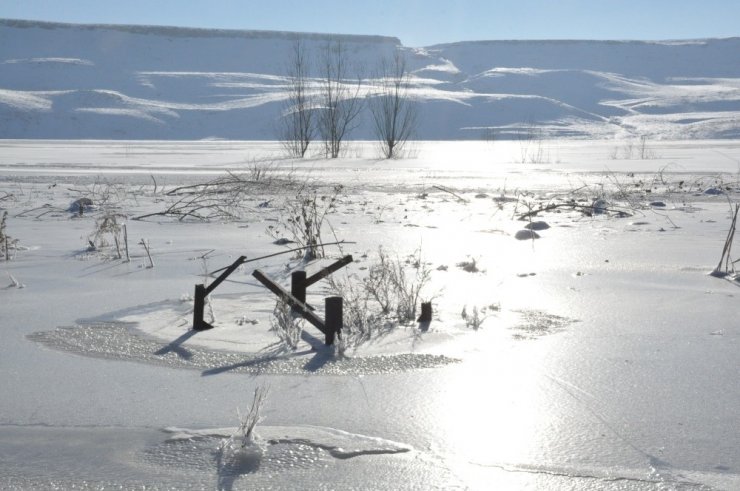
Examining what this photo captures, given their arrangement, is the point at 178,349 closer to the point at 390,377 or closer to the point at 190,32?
the point at 390,377

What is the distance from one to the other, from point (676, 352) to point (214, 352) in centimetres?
169

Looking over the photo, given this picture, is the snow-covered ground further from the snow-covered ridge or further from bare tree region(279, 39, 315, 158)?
the snow-covered ridge

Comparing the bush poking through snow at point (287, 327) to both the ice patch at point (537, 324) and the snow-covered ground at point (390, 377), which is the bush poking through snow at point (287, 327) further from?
the ice patch at point (537, 324)

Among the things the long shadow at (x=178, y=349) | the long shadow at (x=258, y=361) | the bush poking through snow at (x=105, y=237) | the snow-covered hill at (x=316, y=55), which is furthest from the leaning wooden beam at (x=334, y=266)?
the snow-covered hill at (x=316, y=55)

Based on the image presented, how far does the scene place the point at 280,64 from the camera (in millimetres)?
106562

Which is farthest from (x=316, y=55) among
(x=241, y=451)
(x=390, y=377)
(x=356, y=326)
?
(x=241, y=451)

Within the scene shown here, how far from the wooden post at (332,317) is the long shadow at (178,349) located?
1.65 feet

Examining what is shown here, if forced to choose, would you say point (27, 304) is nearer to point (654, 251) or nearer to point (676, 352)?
point (676, 352)

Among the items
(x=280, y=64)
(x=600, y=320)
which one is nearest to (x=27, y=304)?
(x=600, y=320)

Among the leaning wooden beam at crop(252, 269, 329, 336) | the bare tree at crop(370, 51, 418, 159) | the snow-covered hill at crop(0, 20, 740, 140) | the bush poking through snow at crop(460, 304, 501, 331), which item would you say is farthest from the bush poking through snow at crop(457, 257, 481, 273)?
the snow-covered hill at crop(0, 20, 740, 140)

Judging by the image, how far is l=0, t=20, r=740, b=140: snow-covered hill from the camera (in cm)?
6131

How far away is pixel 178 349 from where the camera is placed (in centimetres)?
295

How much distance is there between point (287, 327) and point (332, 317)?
0.24 m

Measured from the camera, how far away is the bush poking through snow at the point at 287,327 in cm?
299
